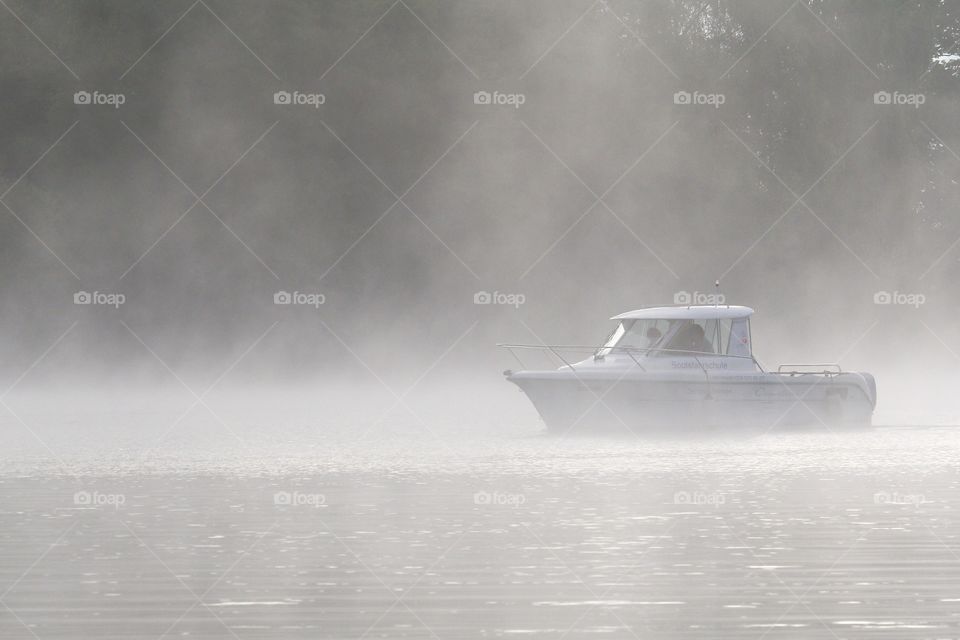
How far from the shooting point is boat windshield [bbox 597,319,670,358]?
3694cm

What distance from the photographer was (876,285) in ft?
242

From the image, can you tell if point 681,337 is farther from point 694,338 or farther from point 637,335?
point 637,335

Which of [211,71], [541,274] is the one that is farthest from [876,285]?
[211,71]

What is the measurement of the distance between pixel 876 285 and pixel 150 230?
32767 millimetres

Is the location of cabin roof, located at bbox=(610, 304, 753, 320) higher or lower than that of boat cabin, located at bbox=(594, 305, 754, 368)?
higher

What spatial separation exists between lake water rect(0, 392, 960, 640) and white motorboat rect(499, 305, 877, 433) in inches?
123

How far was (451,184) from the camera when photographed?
6738cm

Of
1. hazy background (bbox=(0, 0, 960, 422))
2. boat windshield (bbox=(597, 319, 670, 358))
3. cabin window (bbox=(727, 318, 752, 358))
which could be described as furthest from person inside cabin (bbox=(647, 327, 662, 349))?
hazy background (bbox=(0, 0, 960, 422))

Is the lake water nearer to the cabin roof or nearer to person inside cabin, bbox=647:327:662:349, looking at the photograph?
person inside cabin, bbox=647:327:662:349

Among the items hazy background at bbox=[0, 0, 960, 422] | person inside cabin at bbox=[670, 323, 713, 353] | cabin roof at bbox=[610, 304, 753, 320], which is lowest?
person inside cabin at bbox=[670, 323, 713, 353]

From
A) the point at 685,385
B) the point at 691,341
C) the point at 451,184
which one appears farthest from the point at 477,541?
the point at 451,184

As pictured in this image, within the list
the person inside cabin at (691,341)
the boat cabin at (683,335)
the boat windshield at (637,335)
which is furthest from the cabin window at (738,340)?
the boat windshield at (637,335)

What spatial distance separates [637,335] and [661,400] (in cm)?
233

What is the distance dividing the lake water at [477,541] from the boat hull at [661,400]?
303cm
